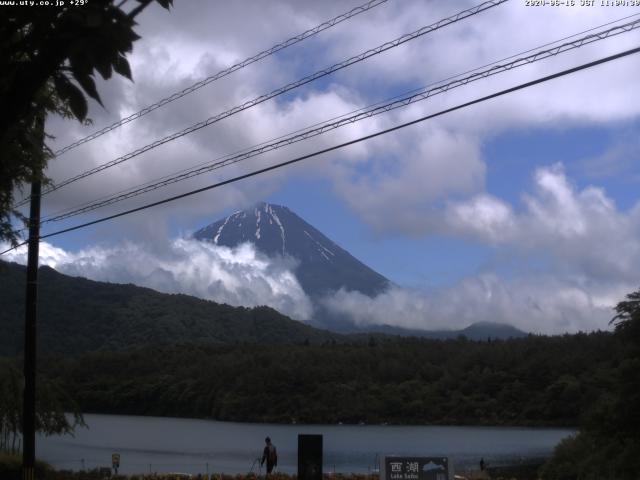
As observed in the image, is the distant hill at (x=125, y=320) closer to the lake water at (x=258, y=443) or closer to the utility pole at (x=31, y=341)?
the lake water at (x=258, y=443)

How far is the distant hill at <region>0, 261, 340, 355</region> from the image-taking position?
112 m

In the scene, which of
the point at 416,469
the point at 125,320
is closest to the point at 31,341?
the point at 416,469

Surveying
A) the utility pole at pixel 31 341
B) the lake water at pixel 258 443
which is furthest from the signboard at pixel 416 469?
the lake water at pixel 258 443

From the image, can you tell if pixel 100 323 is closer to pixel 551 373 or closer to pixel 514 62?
pixel 551 373

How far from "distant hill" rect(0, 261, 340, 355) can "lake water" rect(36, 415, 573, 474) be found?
1428 cm

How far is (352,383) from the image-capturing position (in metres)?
104

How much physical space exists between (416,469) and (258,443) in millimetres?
57120

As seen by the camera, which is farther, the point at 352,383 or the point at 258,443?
the point at 352,383

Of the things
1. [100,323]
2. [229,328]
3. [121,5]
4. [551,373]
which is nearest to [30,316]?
[121,5]

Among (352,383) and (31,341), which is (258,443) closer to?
(352,383)

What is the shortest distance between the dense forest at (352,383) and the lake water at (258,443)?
3.95m

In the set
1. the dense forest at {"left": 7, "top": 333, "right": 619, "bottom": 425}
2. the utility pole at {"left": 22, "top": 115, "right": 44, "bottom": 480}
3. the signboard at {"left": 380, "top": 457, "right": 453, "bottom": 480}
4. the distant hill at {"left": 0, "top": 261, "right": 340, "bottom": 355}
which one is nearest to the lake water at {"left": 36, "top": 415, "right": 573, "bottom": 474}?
the dense forest at {"left": 7, "top": 333, "right": 619, "bottom": 425}

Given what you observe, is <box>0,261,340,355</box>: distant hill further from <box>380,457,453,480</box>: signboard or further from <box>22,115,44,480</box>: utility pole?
<box>380,457,453,480</box>: signboard

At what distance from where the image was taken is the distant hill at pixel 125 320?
112m
